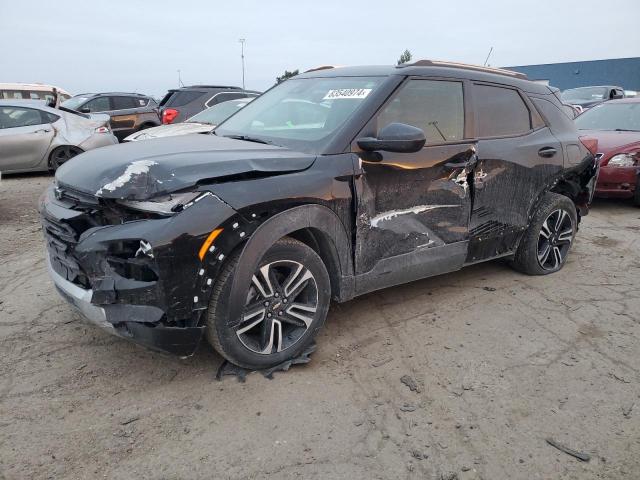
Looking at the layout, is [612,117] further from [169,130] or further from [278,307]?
[278,307]

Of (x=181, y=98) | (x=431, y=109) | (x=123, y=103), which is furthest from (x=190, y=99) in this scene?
(x=431, y=109)

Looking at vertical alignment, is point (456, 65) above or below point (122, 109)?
above

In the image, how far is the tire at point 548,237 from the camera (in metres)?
4.41

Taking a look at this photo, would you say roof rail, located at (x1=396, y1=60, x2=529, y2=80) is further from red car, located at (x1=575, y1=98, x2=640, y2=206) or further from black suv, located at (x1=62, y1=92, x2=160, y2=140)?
black suv, located at (x1=62, y1=92, x2=160, y2=140)

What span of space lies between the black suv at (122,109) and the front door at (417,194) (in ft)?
36.7

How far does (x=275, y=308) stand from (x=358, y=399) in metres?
0.70

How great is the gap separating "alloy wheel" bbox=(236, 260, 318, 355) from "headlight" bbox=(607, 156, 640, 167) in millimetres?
6190

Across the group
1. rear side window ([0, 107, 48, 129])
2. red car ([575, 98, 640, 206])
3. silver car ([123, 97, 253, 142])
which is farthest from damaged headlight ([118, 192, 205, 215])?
rear side window ([0, 107, 48, 129])

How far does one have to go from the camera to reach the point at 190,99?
10992 millimetres

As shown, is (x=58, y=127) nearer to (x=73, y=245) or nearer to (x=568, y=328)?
(x=73, y=245)

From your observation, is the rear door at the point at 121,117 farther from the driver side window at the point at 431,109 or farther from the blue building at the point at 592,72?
the blue building at the point at 592,72

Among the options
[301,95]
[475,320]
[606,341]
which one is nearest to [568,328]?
[606,341]

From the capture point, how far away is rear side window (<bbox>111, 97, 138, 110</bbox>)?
13.9 meters

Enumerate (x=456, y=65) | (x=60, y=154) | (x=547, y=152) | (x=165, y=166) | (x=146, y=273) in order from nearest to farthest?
1. (x=146, y=273)
2. (x=165, y=166)
3. (x=456, y=65)
4. (x=547, y=152)
5. (x=60, y=154)
